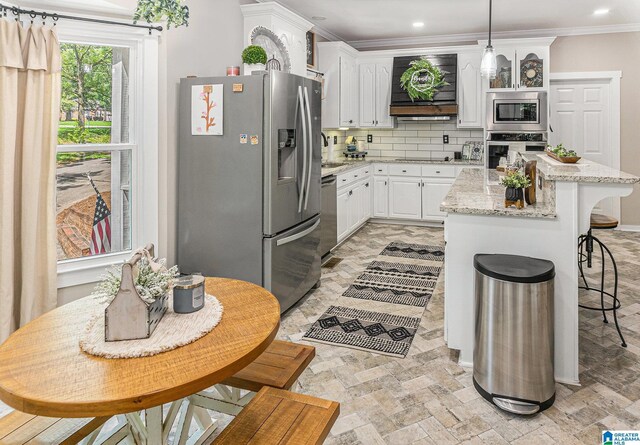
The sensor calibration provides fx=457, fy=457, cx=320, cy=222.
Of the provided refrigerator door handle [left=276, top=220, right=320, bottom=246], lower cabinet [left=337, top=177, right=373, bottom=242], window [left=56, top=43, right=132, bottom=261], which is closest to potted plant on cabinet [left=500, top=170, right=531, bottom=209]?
refrigerator door handle [left=276, top=220, right=320, bottom=246]

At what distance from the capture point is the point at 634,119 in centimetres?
617

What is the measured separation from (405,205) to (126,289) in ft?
18.5

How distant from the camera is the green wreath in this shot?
20.6 ft

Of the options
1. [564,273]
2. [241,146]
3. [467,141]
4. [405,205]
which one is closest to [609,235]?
[467,141]

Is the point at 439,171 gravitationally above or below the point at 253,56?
below

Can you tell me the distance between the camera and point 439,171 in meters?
6.42

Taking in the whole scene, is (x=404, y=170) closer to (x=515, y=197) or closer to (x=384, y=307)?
(x=384, y=307)

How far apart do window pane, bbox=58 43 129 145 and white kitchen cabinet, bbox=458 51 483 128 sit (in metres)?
4.70

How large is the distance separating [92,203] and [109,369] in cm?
217

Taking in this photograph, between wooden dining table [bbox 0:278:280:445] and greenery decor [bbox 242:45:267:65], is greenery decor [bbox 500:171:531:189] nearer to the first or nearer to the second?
wooden dining table [bbox 0:278:280:445]

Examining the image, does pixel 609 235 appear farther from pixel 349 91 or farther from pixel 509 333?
pixel 509 333

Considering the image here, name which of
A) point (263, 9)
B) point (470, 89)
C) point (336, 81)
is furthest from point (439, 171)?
point (263, 9)

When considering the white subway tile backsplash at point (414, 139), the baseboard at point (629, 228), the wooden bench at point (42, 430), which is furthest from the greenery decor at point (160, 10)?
the baseboard at point (629, 228)

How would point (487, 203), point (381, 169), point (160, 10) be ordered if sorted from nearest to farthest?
1. point (160, 10)
2. point (487, 203)
3. point (381, 169)
